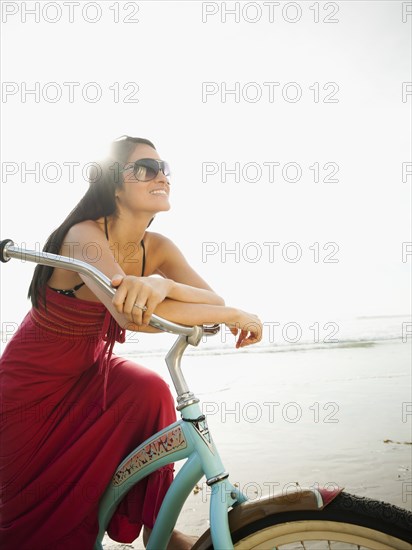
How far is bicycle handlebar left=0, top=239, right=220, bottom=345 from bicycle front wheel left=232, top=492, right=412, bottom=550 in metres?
0.56

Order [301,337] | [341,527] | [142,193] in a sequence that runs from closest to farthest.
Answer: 1. [341,527]
2. [142,193]
3. [301,337]

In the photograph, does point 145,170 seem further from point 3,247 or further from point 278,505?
point 278,505

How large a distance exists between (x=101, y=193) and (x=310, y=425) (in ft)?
11.9

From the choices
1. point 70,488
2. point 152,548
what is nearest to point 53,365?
point 70,488

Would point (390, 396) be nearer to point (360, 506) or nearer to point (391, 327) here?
point (360, 506)

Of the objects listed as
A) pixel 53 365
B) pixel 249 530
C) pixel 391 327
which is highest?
pixel 53 365

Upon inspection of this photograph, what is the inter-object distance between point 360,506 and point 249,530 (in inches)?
12.3

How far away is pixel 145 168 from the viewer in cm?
222

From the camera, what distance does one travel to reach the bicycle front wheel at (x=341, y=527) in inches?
48.5

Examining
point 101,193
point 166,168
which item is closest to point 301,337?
point 166,168

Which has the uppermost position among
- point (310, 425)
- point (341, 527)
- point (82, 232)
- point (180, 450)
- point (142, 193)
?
point (142, 193)

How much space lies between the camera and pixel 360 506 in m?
1.26

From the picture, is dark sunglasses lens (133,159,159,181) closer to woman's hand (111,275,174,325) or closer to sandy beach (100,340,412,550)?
woman's hand (111,275,174,325)

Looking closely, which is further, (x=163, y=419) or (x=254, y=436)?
(x=254, y=436)
